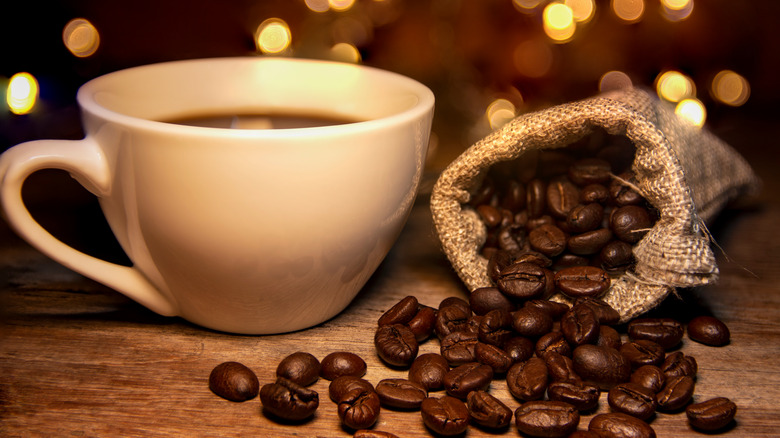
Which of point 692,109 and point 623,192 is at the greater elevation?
point 623,192

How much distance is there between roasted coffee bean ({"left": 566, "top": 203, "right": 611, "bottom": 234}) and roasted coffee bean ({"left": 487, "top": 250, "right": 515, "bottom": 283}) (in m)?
0.10

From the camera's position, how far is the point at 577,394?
0.90 meters

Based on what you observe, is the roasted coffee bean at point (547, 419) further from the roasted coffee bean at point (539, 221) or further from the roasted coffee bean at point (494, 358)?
the roasted coffee bean at point (539, 221)

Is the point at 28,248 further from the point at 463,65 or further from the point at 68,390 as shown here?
the point at 463,65

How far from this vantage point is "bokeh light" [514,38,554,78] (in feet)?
6.78

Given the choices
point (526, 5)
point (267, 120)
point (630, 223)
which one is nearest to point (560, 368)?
point (630, 223)

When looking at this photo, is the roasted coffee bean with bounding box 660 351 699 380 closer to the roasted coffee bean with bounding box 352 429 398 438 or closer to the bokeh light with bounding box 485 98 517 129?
the roasted coffee bean with bounding box 352 429 398 438

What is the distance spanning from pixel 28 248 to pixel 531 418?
3.10 feet

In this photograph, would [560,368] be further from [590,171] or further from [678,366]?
[590,171]

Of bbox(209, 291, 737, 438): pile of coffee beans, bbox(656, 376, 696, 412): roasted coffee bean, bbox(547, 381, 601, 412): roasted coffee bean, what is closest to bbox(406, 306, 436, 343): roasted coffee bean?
bbox(209, 291, 737, 438): pile of coffee beans

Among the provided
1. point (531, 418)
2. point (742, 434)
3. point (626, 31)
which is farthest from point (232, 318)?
point (626, 31)

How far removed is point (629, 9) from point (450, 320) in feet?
3.93

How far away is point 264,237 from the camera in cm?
92

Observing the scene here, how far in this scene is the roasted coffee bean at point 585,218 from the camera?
109 centimetres
